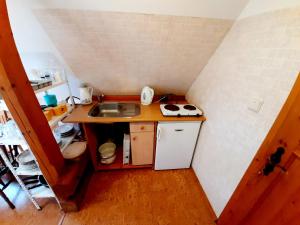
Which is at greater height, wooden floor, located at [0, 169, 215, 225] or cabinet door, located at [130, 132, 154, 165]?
cabinet door, located at [130, 132, 154, 165]

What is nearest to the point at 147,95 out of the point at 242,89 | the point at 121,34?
the point at 121,34

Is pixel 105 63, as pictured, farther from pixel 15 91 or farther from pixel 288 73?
pixel 288 73

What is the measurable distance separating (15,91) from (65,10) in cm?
65

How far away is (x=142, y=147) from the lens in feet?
5.34

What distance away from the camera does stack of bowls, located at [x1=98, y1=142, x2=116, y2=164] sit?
1706mm

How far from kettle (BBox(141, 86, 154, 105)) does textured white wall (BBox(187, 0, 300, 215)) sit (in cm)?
62

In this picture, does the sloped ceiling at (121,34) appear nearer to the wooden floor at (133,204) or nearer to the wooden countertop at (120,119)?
the wooden countertop at (120,119)

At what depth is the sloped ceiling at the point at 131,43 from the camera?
3.38 ft

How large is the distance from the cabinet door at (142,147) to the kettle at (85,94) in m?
0.74

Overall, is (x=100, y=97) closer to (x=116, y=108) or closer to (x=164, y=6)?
(x=116, y=108)

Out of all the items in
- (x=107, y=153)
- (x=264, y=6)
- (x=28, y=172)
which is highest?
(x=264, y=6)

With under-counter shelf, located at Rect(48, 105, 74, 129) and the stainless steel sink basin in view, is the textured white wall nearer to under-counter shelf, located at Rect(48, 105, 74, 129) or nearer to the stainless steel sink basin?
the stainless steel sink basin

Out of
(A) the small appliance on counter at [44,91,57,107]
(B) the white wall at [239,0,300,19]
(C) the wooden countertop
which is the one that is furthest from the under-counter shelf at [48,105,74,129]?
(B) the white wall at [239,0,300,19]

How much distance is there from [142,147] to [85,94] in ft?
3.15
